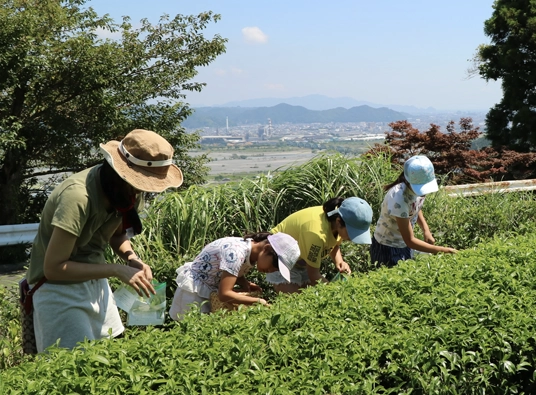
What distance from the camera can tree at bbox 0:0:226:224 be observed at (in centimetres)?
971

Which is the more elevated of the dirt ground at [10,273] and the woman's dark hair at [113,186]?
the woman's dark hair at [113,186]

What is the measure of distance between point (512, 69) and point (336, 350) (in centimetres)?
1492

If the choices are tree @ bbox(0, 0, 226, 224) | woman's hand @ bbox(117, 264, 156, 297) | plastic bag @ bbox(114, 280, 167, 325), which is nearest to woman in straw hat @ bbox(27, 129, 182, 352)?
woman's hand @ bbox(117, 264, 156, 297)

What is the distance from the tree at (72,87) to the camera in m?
9.71

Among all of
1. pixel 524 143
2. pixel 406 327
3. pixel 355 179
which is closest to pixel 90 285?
pixel 406 327

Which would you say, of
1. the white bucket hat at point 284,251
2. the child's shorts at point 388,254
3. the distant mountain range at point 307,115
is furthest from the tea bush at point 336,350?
the distant mountain range at point 307,115

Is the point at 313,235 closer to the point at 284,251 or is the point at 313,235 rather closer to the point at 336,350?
the point at 284,251

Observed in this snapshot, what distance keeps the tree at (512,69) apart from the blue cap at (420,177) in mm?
11747

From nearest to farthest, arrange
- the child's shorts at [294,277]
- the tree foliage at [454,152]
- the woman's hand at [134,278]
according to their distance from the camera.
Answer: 1. the woman's hand at [134,278]
2. the child's shorts at [294,277]
3. the tree foliage at [454,152]

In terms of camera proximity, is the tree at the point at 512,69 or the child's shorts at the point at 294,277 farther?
the tree at the point at 512,69

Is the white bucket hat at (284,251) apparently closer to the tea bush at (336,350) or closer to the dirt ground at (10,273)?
the tea bush at (336,350)

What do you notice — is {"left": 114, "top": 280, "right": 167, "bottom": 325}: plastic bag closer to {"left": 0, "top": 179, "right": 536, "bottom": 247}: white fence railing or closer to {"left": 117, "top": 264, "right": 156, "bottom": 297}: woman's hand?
{"left": 117, "top": 264, "right": 156, "bottom": 297}: woman's hand

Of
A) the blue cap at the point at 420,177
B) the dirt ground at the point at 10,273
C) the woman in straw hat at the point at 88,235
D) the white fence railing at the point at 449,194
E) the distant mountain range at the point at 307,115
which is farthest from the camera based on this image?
the distant mountain range at the point at 307,115

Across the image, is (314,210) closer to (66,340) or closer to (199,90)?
(66,340)
